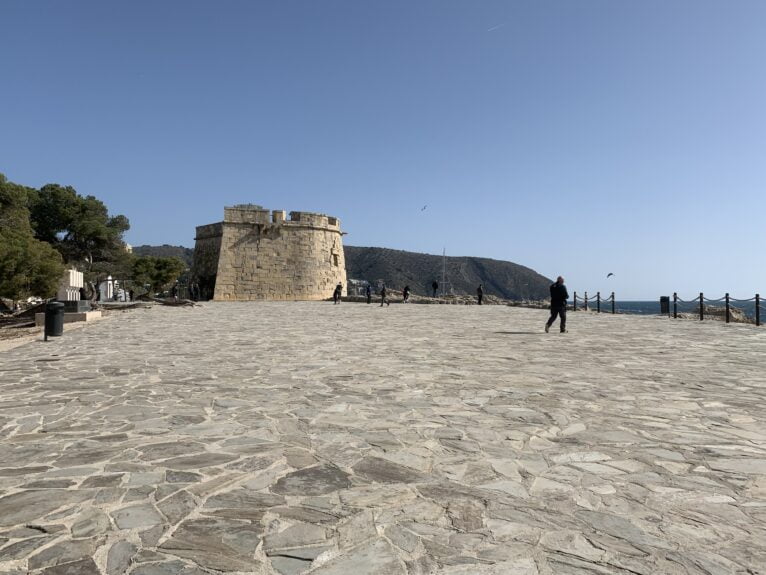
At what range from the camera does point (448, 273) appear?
107375 millimetres

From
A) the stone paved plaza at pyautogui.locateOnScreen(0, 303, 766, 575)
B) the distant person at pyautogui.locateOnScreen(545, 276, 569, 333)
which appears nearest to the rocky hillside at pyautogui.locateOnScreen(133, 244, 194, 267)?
the distant person at pyautogui.locateOnScreen(545, 276, 569, 333)

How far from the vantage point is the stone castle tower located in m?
34.2

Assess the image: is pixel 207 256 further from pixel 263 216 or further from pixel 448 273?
pixel 448 273

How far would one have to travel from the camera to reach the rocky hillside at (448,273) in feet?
333

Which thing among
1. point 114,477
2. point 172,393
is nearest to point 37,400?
point 172,393

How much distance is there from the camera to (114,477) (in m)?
2.98

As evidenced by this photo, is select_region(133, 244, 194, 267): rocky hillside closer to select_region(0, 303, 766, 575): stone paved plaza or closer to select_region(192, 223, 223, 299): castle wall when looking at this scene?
select_region(192, 223, 223, 299): castle wall

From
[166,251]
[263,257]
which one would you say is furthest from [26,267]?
[166,251]

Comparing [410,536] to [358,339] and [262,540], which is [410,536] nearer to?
[262,540]

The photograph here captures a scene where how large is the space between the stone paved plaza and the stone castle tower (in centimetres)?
2793

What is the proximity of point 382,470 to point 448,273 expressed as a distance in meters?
105

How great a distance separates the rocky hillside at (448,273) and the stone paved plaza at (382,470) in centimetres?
9108

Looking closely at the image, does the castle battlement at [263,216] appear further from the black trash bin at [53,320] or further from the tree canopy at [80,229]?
the black trash bin at [53,320]

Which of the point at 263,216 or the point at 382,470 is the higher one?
the point at 263,216
